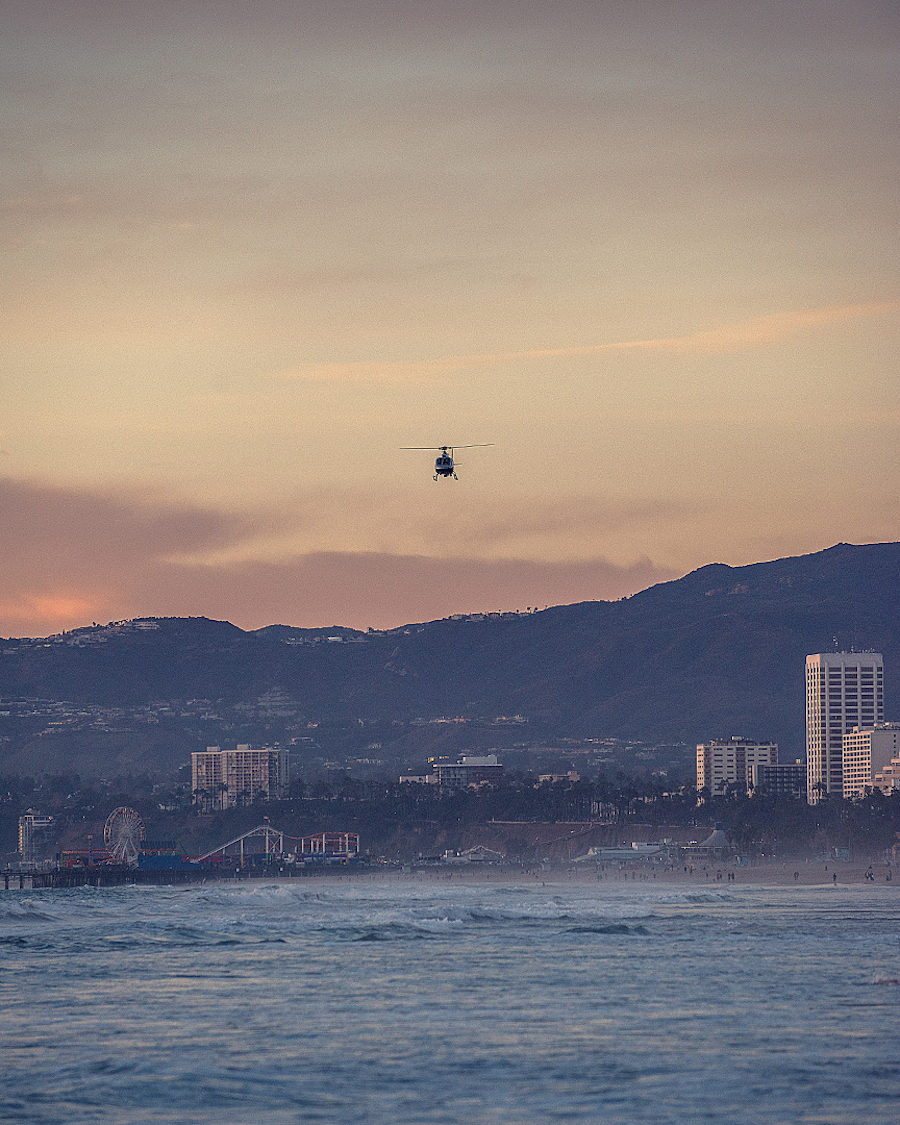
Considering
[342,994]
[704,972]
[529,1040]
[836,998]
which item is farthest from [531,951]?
[529,1040]

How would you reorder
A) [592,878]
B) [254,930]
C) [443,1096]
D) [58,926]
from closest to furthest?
[443,1096]
[254,930]
[58,926]
[592,878]

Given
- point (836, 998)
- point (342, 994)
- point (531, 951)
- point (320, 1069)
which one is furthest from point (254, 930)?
point (320, 1069)

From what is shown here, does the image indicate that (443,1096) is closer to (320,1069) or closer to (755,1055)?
(320,1069)

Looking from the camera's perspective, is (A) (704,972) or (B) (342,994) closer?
(B) (342,994)

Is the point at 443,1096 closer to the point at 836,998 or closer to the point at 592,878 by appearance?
the point at 836,998

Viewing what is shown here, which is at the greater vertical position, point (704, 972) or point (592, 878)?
point (704, 972)

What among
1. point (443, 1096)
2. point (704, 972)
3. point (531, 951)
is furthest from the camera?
point (531, 951)
